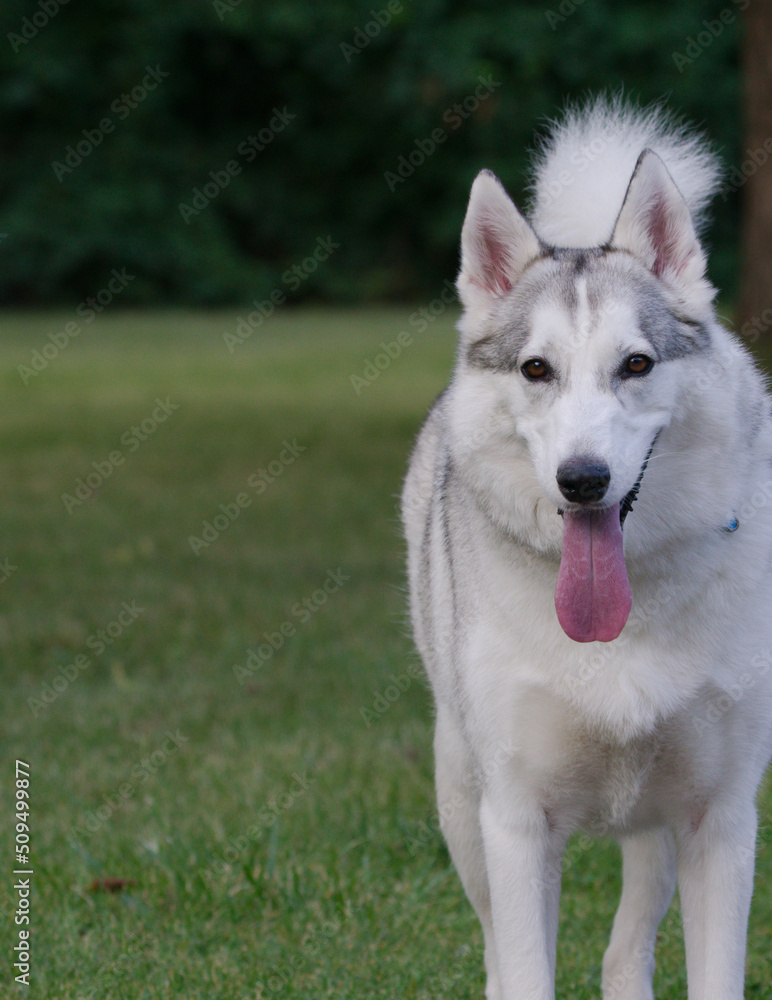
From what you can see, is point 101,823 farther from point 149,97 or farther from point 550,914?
point 149,97

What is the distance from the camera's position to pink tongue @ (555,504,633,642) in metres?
2.68

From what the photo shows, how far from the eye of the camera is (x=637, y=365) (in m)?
2.71

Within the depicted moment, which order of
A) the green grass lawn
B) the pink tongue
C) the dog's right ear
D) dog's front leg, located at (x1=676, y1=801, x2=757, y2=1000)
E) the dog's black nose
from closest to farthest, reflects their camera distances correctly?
the dog's black nose
the pink tongue
dog's front leg, located at (x1=676, y1=801, x2=757, y2=1000)
the dog's right ear
the green grass lawn

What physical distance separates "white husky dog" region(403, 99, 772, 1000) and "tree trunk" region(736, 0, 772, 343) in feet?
22.3

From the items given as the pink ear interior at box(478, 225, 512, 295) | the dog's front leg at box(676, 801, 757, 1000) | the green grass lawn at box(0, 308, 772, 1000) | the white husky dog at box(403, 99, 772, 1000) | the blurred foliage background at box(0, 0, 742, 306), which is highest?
the pink ear interior at box(478, 225, 512, 295)

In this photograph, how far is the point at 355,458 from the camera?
1028 centimetres

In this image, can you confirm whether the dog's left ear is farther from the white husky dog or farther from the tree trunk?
the tree trunk

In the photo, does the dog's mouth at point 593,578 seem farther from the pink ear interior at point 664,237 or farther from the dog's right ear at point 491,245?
the dog's right ear at point 491,245

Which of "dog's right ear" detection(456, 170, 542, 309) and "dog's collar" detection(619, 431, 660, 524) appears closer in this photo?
"dog's collar" detection(619, 431, 660, 524)

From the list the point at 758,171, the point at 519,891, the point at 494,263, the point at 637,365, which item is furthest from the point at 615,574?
the point at 758,171

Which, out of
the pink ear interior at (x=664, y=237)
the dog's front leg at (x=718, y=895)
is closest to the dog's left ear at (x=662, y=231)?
the pink ear interior at (x=664, y=237)

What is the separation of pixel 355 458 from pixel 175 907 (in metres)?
6.68

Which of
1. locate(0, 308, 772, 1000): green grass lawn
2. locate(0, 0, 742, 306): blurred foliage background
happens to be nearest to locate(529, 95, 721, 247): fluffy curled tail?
locate(0, 308, 772, 1000): green grass lawn

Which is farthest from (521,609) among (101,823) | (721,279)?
(721,279)
